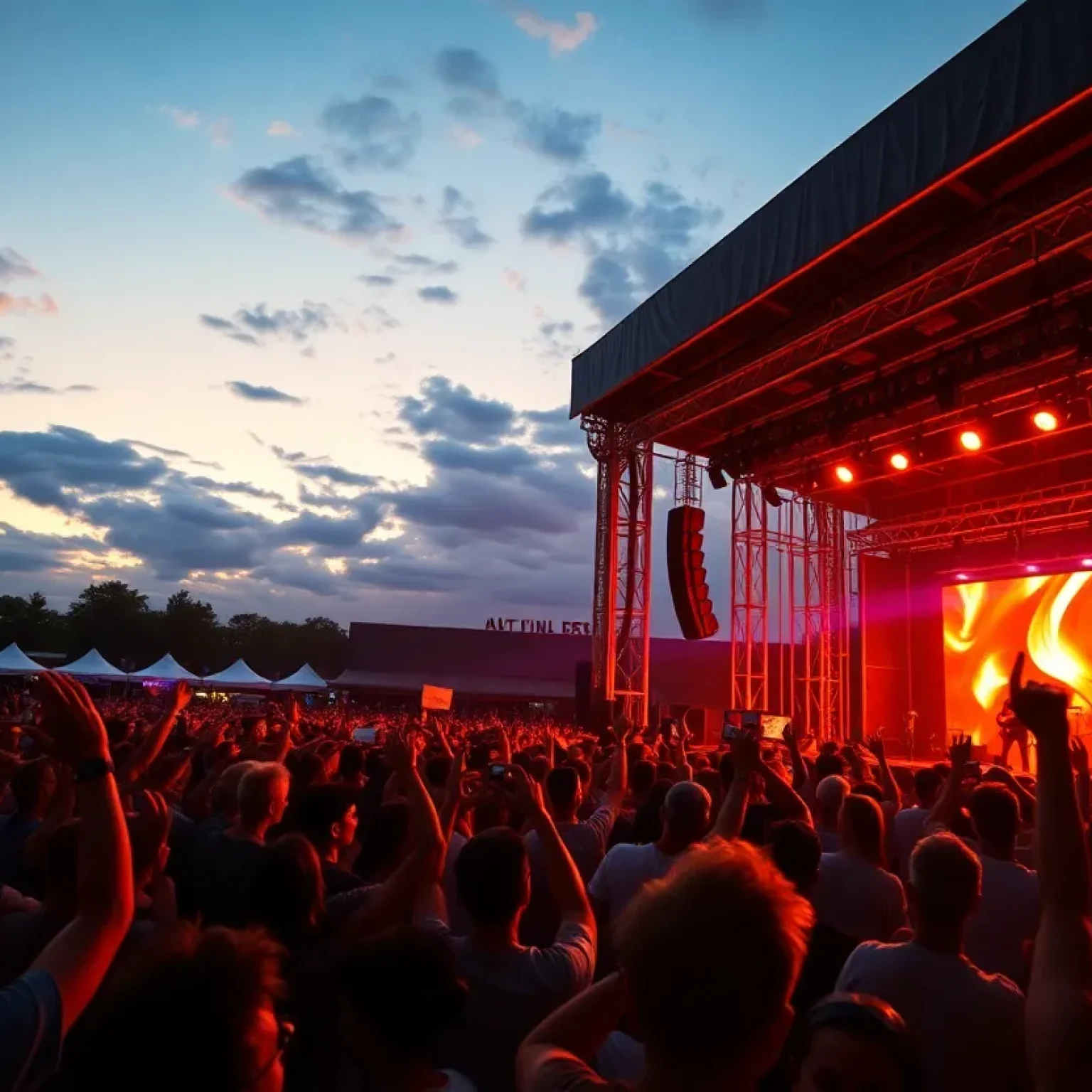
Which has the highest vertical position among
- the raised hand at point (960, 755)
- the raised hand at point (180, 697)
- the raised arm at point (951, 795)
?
the raised hand at point (180, 697)

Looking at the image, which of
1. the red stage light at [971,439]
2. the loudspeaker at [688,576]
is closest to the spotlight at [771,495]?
the loudspeaker at [688,576]

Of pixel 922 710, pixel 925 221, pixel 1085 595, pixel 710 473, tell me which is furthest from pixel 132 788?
pixel 922 710

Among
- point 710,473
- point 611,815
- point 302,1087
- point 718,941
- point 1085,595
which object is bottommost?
point 302,1087

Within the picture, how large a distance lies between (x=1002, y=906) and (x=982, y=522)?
690 inches

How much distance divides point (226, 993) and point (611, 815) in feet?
10.3

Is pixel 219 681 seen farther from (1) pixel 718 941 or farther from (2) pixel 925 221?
(1) pixel 718 941

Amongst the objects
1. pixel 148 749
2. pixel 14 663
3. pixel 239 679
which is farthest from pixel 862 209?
pixel 14 663

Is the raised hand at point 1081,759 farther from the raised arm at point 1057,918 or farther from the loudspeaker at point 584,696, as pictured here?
the loudspeaker at point 584,696

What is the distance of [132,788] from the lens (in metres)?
4.10

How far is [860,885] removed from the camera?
3.25 m

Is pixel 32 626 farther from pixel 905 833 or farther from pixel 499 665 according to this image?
pixel 905 833

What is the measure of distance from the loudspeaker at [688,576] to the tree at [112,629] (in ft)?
193

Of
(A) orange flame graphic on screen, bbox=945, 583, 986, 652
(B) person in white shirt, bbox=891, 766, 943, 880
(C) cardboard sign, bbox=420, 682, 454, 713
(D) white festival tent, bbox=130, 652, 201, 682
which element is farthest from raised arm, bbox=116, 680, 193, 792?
(D) white festival tent, bbox=130, 652, 201, 682

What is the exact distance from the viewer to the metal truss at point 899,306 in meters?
9.45
